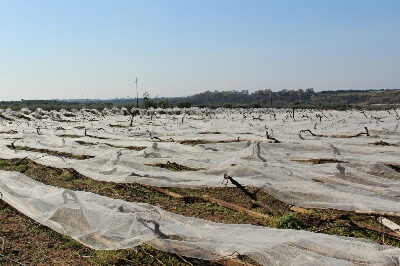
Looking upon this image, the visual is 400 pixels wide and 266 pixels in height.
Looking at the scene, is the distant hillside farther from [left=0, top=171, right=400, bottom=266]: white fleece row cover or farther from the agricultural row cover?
[left=0, top=171, right=400, bottom=266]: white fleece row cover

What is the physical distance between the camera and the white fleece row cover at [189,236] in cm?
231

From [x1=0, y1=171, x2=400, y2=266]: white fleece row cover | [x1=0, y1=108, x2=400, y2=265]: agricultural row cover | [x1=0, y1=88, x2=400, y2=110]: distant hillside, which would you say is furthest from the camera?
[x1=0, y1=88, x2=400, y2=110]: distant hillside

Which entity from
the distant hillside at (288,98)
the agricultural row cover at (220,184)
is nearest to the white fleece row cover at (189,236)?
the agricultural row cover at (220,184)

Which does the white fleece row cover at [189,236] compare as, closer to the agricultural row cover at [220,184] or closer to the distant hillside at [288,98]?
the agricultural row cover at [220,184]

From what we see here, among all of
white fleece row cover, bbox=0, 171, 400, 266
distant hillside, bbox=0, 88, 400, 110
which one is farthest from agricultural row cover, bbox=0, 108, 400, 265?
distant hillside, bbox=0, 88, 400, 110

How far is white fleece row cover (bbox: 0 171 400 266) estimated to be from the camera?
2309 mm

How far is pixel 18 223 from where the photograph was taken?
402 cm

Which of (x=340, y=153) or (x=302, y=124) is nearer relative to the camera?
(x=340, y=153)

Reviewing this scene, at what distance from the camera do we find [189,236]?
283 cm

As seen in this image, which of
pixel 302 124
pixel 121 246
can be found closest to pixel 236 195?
pixel 121 246

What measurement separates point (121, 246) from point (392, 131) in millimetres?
9353

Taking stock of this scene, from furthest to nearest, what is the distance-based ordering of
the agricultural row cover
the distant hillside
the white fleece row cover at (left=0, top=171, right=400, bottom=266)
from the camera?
the distant hillside < the agricultural row cover < the white fleece row cover at (left=0, top=171, right=400, bottom=266)

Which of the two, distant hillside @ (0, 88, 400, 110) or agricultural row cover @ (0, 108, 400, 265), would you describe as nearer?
agricultural row cover @ (0, 108, 400, 265)

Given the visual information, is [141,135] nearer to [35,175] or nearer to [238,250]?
[35,175]
